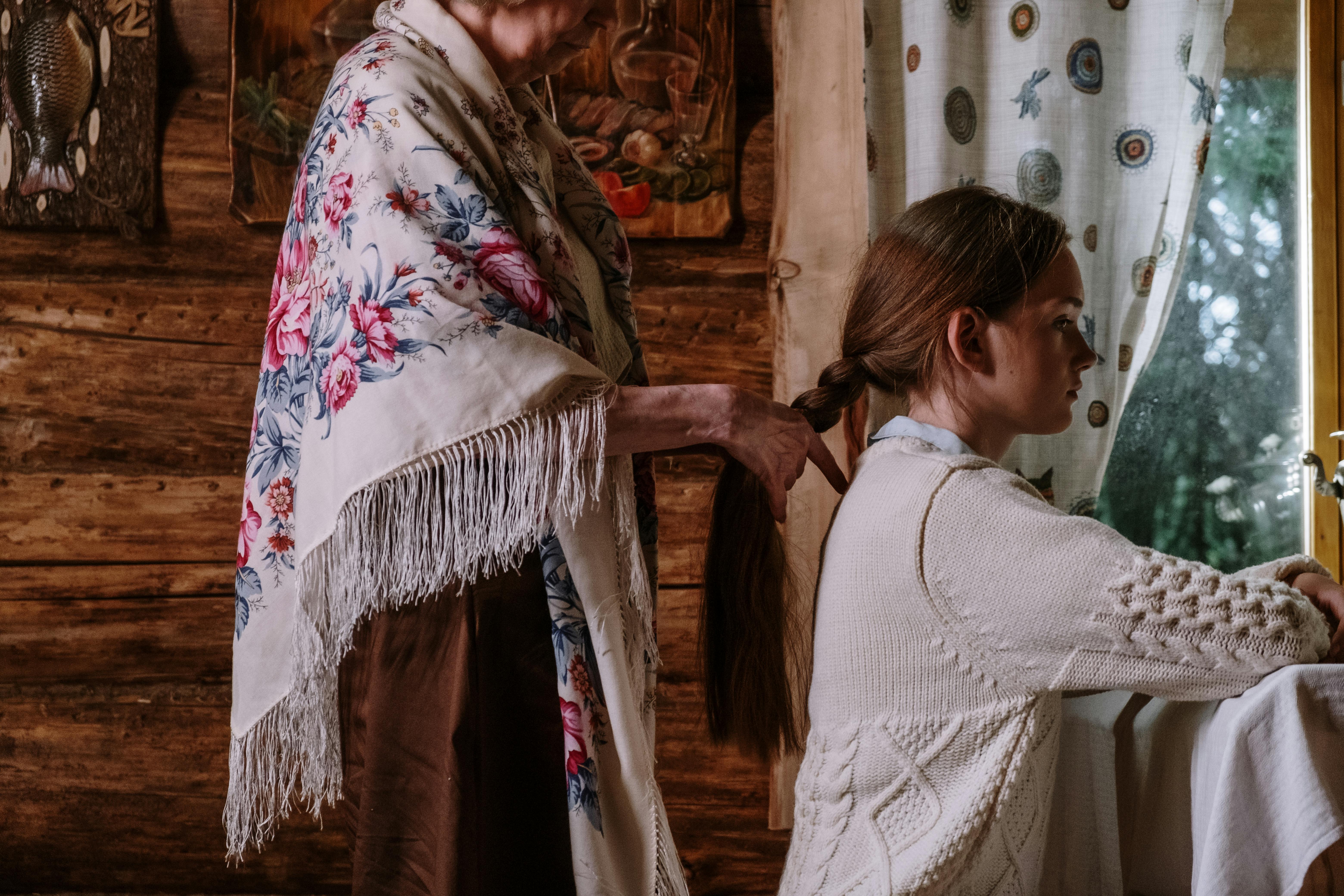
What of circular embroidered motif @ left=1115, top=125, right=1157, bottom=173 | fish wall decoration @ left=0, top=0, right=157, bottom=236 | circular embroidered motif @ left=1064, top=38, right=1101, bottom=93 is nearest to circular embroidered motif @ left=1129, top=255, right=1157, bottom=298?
circular embroidered motif @ left=1115, top=125, right=1157, bottom=173

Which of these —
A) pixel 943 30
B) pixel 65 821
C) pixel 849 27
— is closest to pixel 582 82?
pixel 849 27

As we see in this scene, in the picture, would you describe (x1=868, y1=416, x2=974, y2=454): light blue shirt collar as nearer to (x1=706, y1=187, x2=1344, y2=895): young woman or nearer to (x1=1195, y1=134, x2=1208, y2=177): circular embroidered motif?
(x1=706, y1=187, x2=1344, y2=895): young woman

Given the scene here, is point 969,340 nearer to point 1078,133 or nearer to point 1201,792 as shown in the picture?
point 1201,792

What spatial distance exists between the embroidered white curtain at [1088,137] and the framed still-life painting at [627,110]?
1.06ft

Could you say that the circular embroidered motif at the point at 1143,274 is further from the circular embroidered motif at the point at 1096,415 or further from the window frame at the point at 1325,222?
the window frame at the point at 1325,222

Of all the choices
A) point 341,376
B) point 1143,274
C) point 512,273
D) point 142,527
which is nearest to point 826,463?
point 512,273

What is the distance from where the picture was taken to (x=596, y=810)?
0.90 meters

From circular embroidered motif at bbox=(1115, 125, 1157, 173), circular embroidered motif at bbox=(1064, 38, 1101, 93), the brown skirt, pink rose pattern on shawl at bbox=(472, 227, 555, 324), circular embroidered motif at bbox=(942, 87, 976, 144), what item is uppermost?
circular embroidered motif at bbox=(1064, 38, 1101, 93)

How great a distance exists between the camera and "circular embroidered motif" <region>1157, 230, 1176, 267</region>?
1.55 meters

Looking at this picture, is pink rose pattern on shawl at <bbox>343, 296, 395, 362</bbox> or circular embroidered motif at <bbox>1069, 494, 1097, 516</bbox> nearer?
pink rose pattern on shawl at <bbox>343, 296, 395, 362</bbox>

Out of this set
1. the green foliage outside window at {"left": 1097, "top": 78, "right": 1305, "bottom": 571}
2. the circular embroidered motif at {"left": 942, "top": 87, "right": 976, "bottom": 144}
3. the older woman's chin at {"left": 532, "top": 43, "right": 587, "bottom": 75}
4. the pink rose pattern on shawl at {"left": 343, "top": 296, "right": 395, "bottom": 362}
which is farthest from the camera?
the green foliage outside window at {"left": 1097, "top": 78, "right": 1305, "bottom": 571}

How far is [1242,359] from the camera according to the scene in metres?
1.77

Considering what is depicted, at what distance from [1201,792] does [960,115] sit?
1.09m

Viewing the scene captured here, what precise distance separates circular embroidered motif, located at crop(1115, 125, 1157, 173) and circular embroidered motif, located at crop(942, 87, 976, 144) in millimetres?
226
